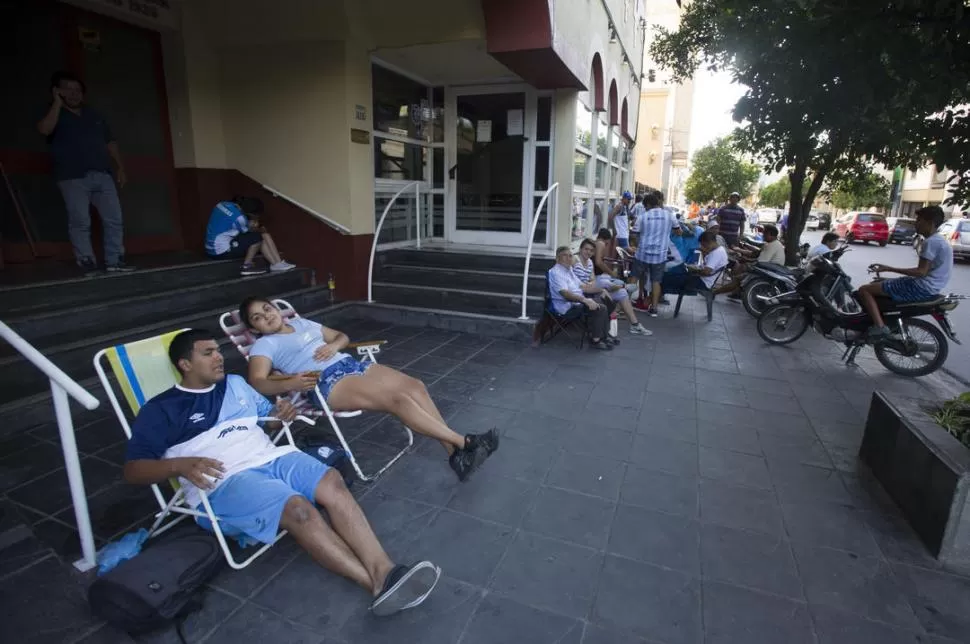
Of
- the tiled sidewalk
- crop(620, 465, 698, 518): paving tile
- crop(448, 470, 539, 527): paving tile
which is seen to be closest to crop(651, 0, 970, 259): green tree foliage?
the tiled sidewalk

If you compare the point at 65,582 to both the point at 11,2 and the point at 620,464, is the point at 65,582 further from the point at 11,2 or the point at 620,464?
the point at 11,2

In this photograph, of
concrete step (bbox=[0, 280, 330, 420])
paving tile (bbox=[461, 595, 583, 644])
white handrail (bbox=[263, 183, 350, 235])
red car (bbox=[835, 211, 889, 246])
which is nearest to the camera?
paving tile (bbox=[461, 595, 583, 644])

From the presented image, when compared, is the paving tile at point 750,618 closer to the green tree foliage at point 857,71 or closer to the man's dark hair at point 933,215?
the green tree foliage at point 857,71

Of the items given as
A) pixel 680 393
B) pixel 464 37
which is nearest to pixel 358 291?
pixel 464 37

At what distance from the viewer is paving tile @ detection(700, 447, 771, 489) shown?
327 cm

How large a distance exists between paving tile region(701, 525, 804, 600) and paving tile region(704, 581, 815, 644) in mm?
61

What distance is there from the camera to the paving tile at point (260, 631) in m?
2.04

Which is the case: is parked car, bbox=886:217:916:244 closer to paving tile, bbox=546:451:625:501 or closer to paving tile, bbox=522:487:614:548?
paving tile, bbox=546:451:625:501

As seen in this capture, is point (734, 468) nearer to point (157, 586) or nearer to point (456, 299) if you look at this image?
point (157, 586)

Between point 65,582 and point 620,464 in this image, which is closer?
point 65,582

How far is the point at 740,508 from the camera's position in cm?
297

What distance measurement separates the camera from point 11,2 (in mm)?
5047

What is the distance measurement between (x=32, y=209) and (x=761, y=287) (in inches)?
356

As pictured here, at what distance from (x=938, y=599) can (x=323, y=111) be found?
22.3 ft
